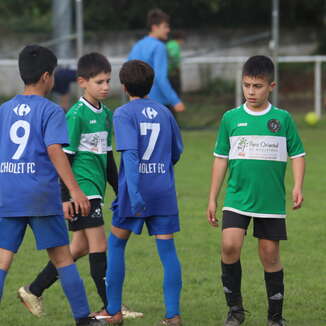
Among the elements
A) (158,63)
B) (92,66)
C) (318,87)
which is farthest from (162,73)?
(318,87)

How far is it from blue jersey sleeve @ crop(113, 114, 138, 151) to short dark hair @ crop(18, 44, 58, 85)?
1.84ft

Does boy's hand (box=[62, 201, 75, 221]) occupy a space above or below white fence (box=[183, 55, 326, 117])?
below

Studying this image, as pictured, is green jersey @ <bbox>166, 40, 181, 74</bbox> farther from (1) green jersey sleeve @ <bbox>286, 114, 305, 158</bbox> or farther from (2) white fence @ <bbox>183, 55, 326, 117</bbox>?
(1) green jersey sleeve @ <bbox>286, 114, 305, 158</bbox>

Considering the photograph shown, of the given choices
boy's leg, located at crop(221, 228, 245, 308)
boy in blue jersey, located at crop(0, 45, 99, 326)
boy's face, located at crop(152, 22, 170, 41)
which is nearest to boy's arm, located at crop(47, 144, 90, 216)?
boy in blue jersey, located at crop(0, 45, 99, 326)

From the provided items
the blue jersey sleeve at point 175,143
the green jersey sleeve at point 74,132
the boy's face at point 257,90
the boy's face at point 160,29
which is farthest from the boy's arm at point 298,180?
the boy's face at point 160,29

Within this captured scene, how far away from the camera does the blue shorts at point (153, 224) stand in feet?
18.9

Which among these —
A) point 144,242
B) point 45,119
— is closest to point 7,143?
point 45,119

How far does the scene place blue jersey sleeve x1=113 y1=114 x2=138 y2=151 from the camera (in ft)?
18.5

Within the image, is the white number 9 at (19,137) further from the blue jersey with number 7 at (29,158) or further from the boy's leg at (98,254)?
the boy's leg at (98,254)

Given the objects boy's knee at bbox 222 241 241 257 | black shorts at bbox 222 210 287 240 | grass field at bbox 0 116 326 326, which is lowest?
grass field at bbox 0 116 326 326

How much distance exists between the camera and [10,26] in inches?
928

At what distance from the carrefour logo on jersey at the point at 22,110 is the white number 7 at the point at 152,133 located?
0.77m

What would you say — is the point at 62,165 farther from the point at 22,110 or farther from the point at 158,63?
the point at 158,63

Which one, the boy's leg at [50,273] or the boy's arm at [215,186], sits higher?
the boy's arm at [215,186]
